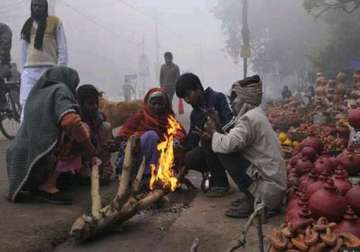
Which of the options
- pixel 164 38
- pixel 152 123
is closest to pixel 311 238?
pixel 152 123

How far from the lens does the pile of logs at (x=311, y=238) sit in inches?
107

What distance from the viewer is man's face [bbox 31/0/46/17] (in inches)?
261

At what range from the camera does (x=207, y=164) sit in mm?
5629

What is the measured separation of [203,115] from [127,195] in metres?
1.52

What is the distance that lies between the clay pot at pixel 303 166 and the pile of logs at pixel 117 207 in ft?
4.02

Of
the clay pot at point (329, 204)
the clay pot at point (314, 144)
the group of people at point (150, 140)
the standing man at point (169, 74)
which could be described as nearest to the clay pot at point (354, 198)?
the clay pot at point (329, 204)

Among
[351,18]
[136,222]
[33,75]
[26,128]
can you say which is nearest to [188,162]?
[136,222]

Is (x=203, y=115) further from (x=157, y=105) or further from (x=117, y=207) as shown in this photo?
(x=117, y=207)

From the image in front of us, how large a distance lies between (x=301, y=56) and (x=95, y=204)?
37.1 m

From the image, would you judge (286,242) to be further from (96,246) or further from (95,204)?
(95,204)

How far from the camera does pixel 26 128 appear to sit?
498cm

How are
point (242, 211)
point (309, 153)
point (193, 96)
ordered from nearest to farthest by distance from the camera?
point (242, 211), point (309, 153), point (193, 96)

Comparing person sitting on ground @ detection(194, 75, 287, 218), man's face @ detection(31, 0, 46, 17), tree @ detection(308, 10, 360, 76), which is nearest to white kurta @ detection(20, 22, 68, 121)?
man's face @ detection(31, 0, 46, 17)

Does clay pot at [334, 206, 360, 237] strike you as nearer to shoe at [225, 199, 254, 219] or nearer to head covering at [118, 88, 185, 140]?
shoe at [225, 199, 254, 219]
